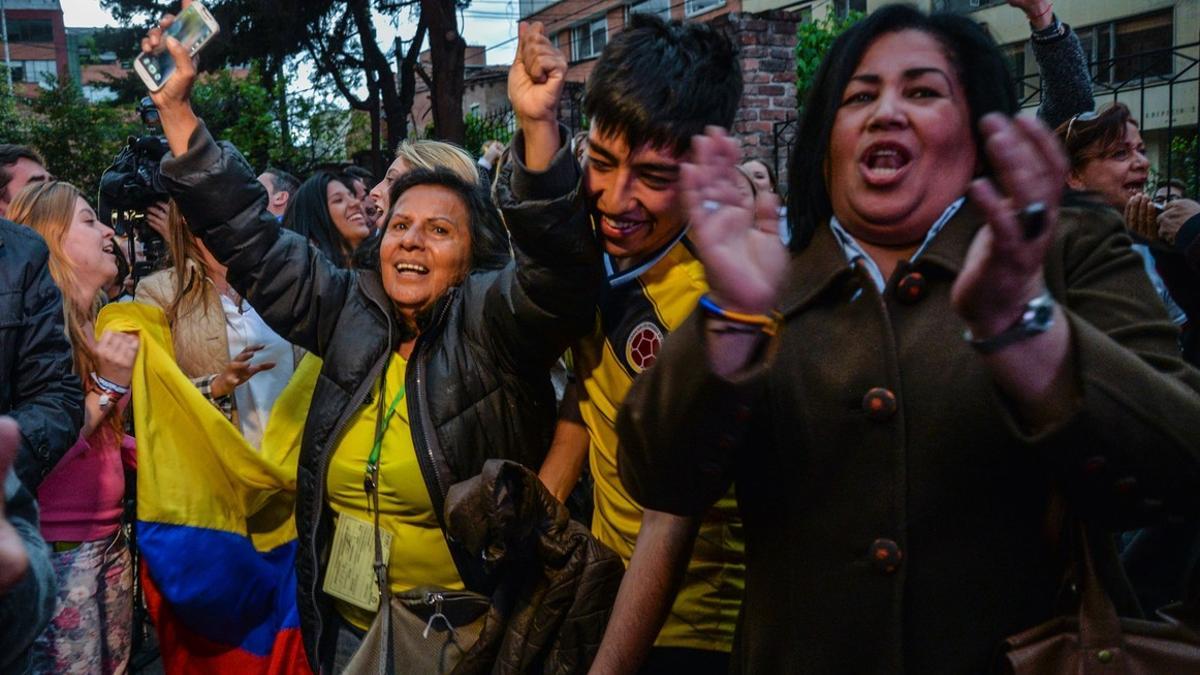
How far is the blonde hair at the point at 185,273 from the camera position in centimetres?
434

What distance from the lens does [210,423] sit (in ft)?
12.6

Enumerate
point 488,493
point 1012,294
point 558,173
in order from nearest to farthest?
point 1012,294 < point 558,173 < point 488,493

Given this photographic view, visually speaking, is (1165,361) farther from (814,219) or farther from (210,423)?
(210,423)

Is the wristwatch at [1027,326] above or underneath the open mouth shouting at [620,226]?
underneath

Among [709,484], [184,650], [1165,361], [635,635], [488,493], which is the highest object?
[1165,361]

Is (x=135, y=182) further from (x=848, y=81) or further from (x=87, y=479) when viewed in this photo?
(x=848, y=81)

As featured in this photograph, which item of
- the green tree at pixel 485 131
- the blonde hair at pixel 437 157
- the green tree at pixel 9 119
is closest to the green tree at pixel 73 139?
the green tree at pixel 9 119

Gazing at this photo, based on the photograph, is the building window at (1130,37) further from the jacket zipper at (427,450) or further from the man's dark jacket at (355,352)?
the jacket zipper at (427,450)

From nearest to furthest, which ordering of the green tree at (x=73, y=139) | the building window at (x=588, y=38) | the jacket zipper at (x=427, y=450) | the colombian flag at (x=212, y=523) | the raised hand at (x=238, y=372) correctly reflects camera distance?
the jacket zipper at (x=427, y=450)
the colombian flag at (x=212, y=523)
the raised hand at (x=238, y=372)
the green tree at (x=73, y=139)
the building window at (x=588, y=38)

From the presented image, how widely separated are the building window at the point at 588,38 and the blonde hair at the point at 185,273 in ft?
121

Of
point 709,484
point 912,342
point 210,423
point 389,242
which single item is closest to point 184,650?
point 210,423

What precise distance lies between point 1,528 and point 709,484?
0.92 m

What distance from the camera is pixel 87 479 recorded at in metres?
3.82

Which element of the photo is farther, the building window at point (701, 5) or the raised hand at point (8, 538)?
the building window at point (701, 5)
